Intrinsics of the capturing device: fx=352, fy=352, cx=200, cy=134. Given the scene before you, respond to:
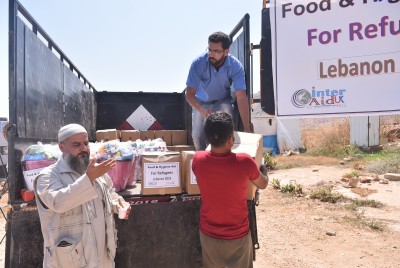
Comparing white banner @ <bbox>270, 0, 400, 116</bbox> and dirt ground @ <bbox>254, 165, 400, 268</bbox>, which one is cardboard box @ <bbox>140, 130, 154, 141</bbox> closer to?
dirt ground @ <bbox>254, 165, 400, 268</bbox>

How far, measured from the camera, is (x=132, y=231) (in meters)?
2.50

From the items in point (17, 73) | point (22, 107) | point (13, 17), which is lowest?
point (22, 107)

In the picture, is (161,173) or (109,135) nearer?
(161,173)

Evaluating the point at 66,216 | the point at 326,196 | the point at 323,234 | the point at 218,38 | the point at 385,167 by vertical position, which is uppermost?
the point at 218,38

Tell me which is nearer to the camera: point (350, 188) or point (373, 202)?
point (373, 202)

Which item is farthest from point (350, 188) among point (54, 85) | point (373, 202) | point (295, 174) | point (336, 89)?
point (54, 85)

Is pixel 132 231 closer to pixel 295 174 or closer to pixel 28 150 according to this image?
pixel 28 150

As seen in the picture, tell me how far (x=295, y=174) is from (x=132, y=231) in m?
10.3

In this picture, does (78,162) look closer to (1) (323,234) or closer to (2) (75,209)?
(2) (75,209)

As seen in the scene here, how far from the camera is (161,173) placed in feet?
8.32

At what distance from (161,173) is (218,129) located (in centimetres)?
66

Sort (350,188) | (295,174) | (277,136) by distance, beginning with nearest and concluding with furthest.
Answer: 1. (350,188)
2. (295,174)
3. (277,136)

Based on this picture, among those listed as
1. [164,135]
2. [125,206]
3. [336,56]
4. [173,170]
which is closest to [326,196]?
[164,135]

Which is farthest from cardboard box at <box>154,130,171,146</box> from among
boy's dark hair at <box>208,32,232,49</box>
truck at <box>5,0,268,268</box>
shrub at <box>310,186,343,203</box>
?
shrub at <box>310,186,343,203</box>
